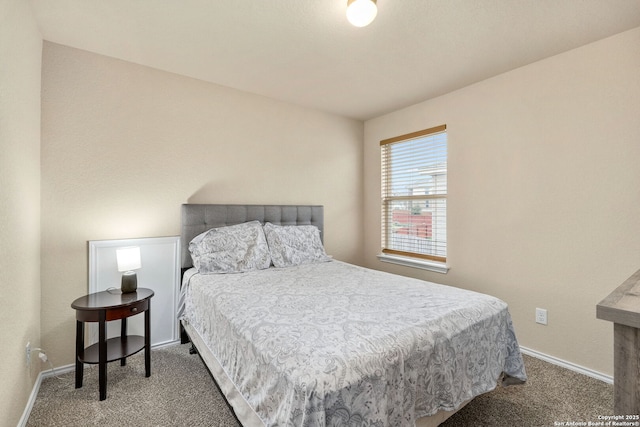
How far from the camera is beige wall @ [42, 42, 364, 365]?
2197 mm

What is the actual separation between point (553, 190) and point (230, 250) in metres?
2.80

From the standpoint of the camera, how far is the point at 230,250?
259cm

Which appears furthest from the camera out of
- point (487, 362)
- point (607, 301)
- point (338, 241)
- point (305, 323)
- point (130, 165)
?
point (338, 241)

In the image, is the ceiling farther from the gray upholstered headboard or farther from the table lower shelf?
the table lower shelf

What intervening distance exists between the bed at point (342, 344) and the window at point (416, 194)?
123cm

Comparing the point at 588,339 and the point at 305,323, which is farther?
the point at 588,339

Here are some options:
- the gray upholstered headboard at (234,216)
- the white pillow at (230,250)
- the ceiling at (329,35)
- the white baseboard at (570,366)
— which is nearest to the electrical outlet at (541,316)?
the white baseboard at (570,366)

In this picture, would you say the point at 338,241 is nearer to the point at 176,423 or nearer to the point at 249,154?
the point at 249,154

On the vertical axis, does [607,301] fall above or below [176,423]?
above

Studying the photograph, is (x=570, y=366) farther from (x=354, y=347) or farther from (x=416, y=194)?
(x=354, y=347)

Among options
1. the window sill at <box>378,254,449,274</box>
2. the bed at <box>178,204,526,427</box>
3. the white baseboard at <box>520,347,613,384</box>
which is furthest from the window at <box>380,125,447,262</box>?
the bed at <box>178,204,526,427</box>

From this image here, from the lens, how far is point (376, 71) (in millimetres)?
2641

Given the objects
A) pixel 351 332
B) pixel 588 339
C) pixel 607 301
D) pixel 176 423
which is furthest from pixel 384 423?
pixel 588 339

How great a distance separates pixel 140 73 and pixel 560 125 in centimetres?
359
